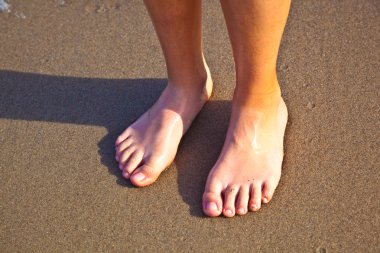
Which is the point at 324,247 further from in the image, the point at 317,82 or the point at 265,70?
the point at 317,82

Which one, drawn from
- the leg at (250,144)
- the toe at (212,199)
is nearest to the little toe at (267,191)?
the leg at (250,144)

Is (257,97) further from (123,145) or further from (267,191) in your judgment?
(123,145)

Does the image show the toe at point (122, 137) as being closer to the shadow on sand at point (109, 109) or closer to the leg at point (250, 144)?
the shadow on sand at point (109, 109)

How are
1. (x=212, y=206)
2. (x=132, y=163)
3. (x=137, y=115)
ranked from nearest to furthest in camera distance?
(x=212, y=206), (x=132, y=163), (x=137, y=115)

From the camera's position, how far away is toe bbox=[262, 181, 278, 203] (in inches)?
53.1

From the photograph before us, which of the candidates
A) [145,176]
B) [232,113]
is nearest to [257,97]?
[232,113]

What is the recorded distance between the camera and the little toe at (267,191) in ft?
4.42

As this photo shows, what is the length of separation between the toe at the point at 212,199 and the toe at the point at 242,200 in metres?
0.05

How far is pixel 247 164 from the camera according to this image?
1386mm

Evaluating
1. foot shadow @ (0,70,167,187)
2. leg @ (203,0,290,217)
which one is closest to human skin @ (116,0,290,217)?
leg @ (203,0,290,217)

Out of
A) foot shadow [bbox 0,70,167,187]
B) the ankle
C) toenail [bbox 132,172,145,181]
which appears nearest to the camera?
the ankle

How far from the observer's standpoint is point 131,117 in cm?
163

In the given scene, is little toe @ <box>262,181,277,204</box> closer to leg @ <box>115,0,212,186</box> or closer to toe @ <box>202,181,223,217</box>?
toe @ <box>202,181,223,217</box>

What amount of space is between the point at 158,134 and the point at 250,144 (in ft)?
0.93
